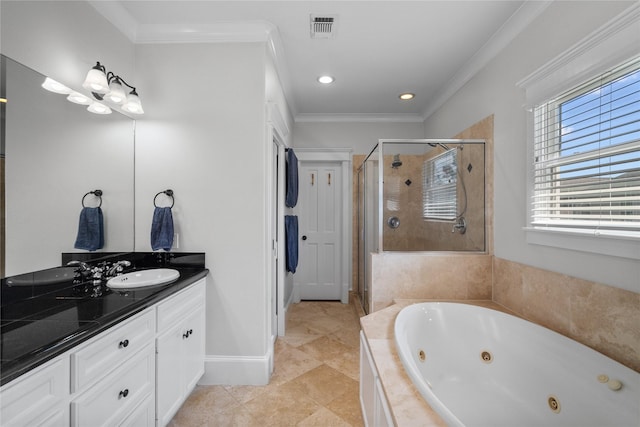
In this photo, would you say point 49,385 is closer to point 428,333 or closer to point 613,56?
point 428,333

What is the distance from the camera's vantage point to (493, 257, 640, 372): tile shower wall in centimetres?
112

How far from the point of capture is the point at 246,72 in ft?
6.18

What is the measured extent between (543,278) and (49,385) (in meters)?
2.30

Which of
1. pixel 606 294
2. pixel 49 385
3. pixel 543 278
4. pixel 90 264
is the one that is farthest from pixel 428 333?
pixel 90 264

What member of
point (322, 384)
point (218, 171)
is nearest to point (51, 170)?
point (218, 171)

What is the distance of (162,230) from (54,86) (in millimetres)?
949

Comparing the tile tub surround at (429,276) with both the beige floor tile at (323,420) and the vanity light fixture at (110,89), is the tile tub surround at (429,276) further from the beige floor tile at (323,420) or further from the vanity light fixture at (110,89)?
the vanity light fixture at (110,89)

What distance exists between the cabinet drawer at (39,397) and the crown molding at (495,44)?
9.17ft

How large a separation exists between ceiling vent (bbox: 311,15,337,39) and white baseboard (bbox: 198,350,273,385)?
2.38 metres

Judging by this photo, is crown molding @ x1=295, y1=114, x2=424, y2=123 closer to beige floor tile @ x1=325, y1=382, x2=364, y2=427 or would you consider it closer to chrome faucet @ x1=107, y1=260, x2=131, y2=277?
chrome faucet @ x1=107, y1=260, x2=131, y2=277

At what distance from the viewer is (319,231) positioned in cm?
363

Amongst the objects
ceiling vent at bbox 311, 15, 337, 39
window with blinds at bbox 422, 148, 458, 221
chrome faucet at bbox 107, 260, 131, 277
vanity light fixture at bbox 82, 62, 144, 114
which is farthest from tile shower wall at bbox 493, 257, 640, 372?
vanity light fixture at bbox 82, 62, 144, 114

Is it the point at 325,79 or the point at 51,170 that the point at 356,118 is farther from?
the point at 51,170

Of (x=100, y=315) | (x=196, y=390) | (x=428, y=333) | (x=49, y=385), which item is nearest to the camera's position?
(x=49, y=385)
